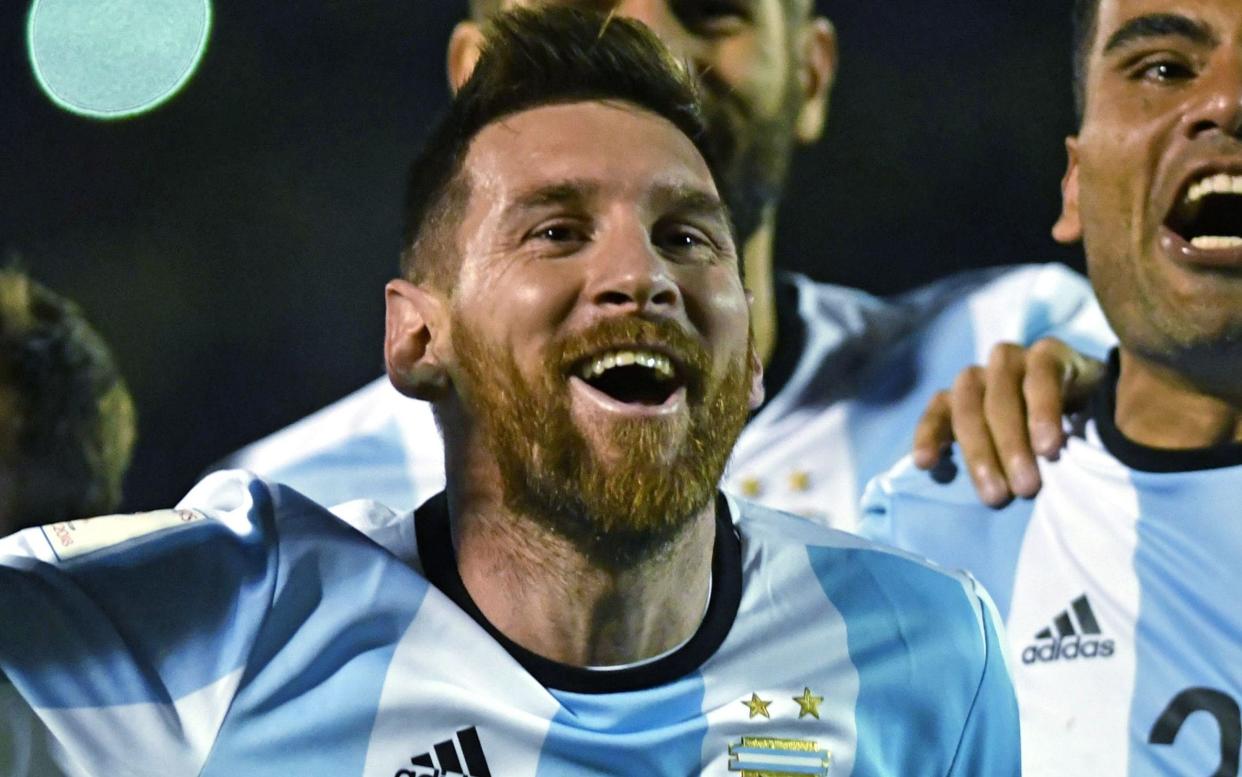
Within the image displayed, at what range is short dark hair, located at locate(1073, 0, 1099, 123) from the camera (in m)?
2.21

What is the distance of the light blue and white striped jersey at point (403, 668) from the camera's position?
5.02ft

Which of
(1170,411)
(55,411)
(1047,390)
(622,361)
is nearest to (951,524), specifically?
(1047,390)

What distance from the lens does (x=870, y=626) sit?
5.96ft

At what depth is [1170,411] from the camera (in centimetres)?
213

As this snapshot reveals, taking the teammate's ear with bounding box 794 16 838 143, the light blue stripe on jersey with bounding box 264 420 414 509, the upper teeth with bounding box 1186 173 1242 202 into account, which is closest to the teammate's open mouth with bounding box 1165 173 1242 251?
the upper teeth with bounding box 1186 173 1242 202

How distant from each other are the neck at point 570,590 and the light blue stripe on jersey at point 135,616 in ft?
0.85

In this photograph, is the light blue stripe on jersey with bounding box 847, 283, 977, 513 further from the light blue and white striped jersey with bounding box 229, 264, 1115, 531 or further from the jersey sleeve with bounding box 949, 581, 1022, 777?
the jersey sleeve with bounding box 949, 581, 1022, 777

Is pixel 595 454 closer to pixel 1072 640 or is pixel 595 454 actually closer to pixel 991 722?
pixel 991 722

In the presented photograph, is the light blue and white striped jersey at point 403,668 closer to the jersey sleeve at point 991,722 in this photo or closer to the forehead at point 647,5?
the jersey sleeve at point 991,722

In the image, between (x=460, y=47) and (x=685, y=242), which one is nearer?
(x=685, y=242)

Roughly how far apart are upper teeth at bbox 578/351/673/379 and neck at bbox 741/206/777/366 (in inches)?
35.8

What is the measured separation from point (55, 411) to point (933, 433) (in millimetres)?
1408

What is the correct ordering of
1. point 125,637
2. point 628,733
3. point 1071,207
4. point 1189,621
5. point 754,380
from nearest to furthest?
point 125,637, point 628,733, point 754,380, point 1189,621, point 1071,207

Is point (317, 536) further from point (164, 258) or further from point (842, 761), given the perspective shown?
point (164, 258)
